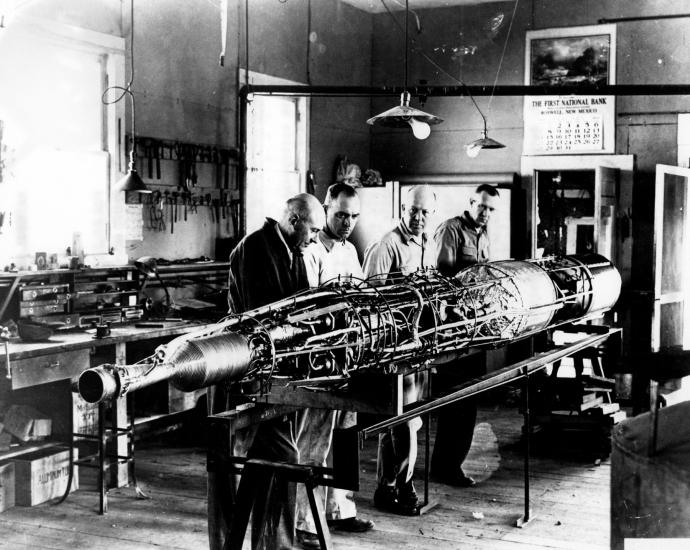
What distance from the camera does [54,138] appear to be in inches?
243

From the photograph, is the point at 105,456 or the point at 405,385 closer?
the point at 405,385

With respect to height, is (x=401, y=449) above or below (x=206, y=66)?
below

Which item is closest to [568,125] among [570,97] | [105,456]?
[570,97]

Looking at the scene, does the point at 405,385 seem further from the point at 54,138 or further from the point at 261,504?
the point at 54,138

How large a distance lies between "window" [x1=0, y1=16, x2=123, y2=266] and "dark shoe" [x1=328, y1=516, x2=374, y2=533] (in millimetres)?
2767

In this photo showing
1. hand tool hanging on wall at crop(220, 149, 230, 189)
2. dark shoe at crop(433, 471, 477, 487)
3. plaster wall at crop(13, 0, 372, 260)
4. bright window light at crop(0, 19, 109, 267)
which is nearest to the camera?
dark shoe at crop(433, 471, 477, 487)

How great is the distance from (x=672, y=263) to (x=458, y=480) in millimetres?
4116

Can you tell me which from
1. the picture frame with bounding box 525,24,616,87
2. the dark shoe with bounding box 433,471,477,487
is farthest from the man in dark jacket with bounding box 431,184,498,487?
the picture frame with bounding box 525,24,616,87

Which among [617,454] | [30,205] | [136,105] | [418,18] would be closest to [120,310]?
[30,205]

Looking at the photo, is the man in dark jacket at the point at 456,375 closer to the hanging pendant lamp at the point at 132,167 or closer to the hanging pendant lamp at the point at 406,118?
the hanging pendant lamp at the point at 406,118

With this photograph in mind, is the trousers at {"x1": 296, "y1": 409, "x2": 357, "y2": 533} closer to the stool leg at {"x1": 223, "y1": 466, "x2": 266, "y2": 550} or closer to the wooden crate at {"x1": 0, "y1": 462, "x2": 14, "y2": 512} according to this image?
the stool leg at {"x1": 223, "y1": 466, "x2": 266, "y2": 550}

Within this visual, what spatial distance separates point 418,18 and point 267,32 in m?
2.03

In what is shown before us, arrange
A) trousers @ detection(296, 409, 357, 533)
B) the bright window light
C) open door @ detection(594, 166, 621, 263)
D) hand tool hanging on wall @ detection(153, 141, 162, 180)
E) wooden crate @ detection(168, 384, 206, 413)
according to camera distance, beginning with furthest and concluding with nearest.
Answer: open door @ detection(594, 166, 621, 263) < hand tool hanging on wall @ detection(153, 141, 162, 180) < wooden crate @ detection(168, 384, 206, 413) < the bright window light < trousers @ detection(296, 409, 357, 533)

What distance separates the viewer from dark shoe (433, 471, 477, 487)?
5.45 metres
